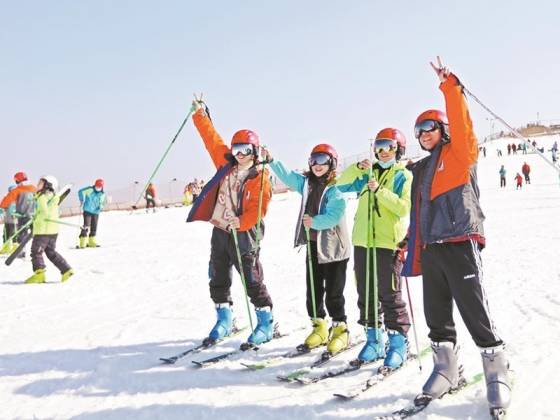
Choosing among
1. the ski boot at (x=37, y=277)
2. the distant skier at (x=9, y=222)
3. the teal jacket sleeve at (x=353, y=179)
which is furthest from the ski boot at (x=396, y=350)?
the distant skier at (x=9, y=222)

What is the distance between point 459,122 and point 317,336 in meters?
2.65

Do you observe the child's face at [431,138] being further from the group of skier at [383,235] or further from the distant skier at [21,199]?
the distant skier at [21,199]

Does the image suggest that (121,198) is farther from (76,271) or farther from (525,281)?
(525,281)

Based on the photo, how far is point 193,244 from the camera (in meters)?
15.4

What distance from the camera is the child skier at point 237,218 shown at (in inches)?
206

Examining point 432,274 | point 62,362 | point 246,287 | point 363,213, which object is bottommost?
point 62,362

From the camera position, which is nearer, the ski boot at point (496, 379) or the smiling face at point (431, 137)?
the ski boot at point (496, 379)

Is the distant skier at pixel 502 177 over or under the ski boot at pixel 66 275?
over

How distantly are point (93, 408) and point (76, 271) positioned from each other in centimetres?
778

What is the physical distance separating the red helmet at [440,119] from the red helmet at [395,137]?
725 millimetres

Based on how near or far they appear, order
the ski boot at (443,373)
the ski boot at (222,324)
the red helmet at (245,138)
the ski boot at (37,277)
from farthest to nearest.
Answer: the ski boot at (37,277), the ski boot at (222,324), the red helmet at (245,138), the ski boot at (443,373)

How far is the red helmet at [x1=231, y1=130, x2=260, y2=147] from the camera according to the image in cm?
524

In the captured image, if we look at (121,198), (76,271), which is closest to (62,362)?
(76,271)

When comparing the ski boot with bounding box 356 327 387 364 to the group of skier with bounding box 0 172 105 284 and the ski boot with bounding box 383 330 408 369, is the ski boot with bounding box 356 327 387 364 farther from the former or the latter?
the group of skier with bounding box 0 172 105 284
